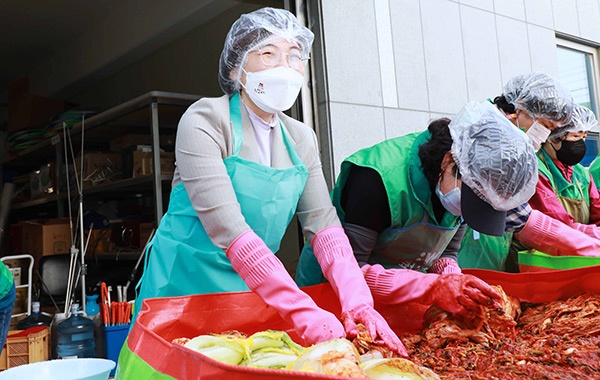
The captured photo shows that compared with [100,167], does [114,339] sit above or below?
below

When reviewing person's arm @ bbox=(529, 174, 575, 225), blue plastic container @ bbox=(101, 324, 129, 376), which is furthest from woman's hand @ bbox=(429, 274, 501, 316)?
blue plastic container @ bbox=(101, 324, 129, 376)

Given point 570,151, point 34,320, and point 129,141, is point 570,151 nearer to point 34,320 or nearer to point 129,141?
point 34,320

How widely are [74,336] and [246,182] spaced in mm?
2130

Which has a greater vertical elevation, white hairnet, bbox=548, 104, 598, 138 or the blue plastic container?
white hairnet, bbox=548, 104, 598, 138

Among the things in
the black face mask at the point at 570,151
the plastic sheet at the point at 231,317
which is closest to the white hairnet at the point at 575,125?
the black face mask at the point at 570,151

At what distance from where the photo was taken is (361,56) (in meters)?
3.26

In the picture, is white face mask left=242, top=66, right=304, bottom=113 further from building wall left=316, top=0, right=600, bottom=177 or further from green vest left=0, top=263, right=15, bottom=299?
building wall left=316, top=0, right=600, bottom=177

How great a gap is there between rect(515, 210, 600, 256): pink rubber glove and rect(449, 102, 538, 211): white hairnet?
1.37 feet

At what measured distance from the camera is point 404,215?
161cm

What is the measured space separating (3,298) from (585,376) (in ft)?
5.99

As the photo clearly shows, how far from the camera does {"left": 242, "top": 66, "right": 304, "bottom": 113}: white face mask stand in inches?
64.2

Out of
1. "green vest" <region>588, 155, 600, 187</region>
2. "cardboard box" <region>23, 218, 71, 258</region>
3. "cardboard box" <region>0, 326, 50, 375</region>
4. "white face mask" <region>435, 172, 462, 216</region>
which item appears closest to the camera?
"white face mask" <region>435, 172, 462, 216</region>

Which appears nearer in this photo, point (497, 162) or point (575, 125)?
point (497, 162)

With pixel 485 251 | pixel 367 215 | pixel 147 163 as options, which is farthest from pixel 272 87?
pixel 147 163
